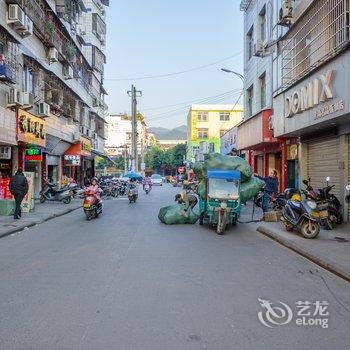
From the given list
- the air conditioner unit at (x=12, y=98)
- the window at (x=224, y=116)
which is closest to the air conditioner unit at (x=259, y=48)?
the air conditioner unit at (x=12, y=98)

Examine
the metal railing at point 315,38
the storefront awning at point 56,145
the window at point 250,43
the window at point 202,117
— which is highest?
the window at point 202,117

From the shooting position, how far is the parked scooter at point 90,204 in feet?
59.5

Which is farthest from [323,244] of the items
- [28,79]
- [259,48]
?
[28,79]

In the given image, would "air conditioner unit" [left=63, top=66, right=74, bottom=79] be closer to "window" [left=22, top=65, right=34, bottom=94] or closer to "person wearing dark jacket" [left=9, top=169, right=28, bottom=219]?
"window" [left=22, top=65, right=34, bottom=94]


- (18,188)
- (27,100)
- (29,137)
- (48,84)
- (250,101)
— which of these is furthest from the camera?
(250,101)

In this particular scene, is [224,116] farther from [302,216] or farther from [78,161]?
[302,216]

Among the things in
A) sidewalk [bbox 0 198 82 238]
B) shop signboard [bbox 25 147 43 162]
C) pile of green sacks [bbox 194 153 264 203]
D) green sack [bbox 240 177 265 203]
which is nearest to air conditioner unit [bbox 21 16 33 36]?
shop signboard [bbox 25 147 43 162]

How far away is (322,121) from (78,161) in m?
22.2

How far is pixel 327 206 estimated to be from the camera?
45.2ft

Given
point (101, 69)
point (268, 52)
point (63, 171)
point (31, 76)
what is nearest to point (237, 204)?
point (268, 52)

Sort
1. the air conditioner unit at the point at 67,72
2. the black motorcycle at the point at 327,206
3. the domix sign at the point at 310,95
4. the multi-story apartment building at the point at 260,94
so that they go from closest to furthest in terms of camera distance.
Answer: the black motorcycle at the point at 327,206 < the domix sign at the point at 310,95 < the multi-story apartment building at the point at 260,94 < the air conditioner unit at the point at 67,72

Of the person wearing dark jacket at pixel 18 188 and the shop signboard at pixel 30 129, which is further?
the shop signboard at pixel 30 129

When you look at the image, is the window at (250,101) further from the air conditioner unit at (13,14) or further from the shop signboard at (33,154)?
the air conditioner unit at (13,14)

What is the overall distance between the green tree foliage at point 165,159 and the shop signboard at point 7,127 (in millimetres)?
91173
